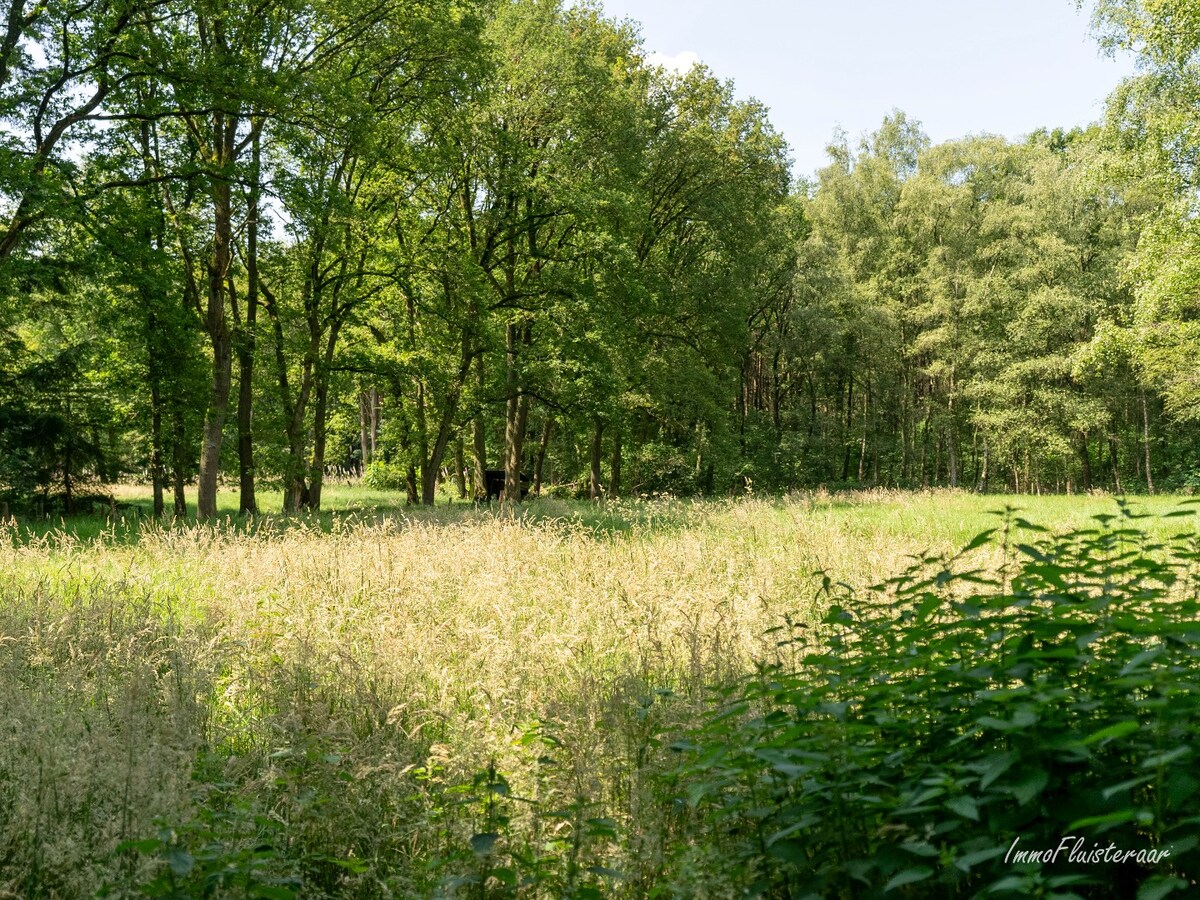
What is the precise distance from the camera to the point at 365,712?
16.0ft

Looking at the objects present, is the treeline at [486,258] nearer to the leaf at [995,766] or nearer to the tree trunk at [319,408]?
the tree trunk at [319,408]

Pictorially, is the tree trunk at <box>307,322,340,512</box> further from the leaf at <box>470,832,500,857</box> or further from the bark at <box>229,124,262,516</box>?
the leaf at <box>470,832,500,857</box>

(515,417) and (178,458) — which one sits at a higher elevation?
(515,417)

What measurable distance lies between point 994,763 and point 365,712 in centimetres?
367

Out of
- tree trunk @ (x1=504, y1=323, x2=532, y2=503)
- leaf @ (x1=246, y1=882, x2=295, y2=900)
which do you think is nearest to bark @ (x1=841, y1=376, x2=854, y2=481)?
tree trunk @ (x1=504, y1=323, x2=532, y2=503)

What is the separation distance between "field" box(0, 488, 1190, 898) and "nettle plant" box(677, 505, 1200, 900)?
14.2 inches

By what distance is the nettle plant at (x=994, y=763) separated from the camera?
224 cm

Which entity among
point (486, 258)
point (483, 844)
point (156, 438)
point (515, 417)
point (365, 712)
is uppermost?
point (486, 258)

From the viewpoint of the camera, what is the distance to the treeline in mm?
14320

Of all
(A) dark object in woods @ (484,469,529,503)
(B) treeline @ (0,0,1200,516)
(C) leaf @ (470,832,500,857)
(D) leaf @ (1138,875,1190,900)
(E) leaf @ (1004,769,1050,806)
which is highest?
(B) treeline @ (0,0,1200,516)

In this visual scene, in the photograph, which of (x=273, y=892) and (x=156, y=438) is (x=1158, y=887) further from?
(x=156, y=438)

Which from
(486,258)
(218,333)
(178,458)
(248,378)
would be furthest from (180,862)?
(486,258)

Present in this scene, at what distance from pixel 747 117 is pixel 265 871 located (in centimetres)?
3250

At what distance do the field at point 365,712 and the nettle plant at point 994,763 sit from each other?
0.36m
